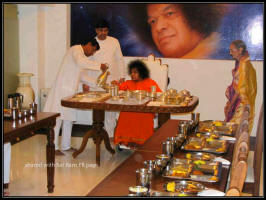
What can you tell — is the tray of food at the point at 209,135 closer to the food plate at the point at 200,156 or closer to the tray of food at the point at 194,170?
the food plate at the point at 200,156

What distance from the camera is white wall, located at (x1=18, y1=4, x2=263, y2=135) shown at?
21.5 ft

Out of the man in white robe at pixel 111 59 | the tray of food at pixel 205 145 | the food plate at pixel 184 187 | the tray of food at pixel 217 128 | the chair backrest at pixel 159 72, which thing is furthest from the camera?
the man in white robe at pixel 111 59

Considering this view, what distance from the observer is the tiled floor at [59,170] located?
14.0ft

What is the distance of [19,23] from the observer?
676 centimetres

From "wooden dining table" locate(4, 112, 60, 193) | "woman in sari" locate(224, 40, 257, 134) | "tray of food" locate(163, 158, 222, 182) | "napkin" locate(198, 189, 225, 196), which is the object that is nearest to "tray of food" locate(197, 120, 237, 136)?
"tray of food" locate(163, 158, 222, 182)

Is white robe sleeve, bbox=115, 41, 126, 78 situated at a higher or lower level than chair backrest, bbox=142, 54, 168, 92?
higher

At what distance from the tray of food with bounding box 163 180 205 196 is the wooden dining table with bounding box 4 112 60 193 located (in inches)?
60.7

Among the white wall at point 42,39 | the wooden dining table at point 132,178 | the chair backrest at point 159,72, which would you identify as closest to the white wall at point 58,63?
the white wall at point 42,39

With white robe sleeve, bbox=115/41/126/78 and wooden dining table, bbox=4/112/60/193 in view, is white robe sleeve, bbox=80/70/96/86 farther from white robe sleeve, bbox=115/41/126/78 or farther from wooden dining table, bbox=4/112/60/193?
wooden dining table, bbox=4/112/60/193

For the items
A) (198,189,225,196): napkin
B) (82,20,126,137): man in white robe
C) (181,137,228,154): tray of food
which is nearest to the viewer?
(198,189,225,196): napkin

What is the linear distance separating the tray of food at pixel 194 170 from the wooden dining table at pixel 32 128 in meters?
1.37

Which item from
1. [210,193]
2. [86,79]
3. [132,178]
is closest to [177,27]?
[86,79]

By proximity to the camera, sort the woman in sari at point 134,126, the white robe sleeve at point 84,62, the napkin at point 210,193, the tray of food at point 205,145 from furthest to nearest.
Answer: the woman in sari at point 134,126
the white robe sleeve at point 84,62
the tray of food at point 205,145
the napkin at point 210,193

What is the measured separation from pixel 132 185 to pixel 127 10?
4959 mm
